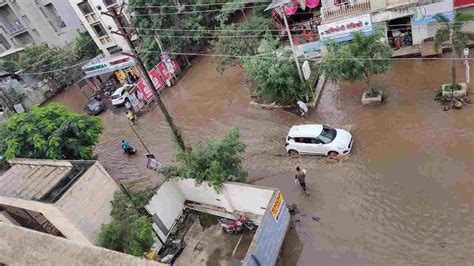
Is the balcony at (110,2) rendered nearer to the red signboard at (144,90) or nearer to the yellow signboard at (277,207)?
the red signboard at (144,90)

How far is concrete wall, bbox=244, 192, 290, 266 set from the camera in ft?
39.1

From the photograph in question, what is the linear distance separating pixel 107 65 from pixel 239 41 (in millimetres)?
12569

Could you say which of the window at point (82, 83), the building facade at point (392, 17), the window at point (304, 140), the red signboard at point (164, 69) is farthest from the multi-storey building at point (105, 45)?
the window at point (304, 140)

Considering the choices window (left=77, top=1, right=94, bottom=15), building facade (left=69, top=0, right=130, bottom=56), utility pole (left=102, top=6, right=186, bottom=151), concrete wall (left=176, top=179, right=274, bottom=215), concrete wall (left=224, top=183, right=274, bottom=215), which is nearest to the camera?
concrete wall (left=224, top=183, right=274, bottom=215)

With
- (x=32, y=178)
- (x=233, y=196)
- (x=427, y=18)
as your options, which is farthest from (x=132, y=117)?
(x=427, y=18)

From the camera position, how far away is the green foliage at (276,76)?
19.3 m

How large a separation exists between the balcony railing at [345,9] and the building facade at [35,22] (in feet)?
91.8

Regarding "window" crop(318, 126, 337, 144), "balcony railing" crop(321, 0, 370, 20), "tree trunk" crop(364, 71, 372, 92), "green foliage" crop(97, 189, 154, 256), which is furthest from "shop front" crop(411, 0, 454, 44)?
"green foliage" crop(97, 189, 154, 256)

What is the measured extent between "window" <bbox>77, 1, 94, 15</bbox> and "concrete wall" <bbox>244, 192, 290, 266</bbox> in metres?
25.9

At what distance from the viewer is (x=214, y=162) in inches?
553

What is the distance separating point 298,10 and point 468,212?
19680mm

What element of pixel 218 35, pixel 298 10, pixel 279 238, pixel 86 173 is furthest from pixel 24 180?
pixel 298 10

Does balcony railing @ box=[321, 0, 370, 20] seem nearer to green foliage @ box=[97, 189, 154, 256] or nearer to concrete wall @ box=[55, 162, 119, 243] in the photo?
concrete wall @ box=[55, 162, 119, 243]

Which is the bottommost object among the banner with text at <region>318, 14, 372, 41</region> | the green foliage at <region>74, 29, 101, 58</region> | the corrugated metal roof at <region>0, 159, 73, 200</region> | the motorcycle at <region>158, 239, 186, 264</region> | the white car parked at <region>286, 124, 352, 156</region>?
the motorcycle at <region>158, 239, 186, 264</region>
